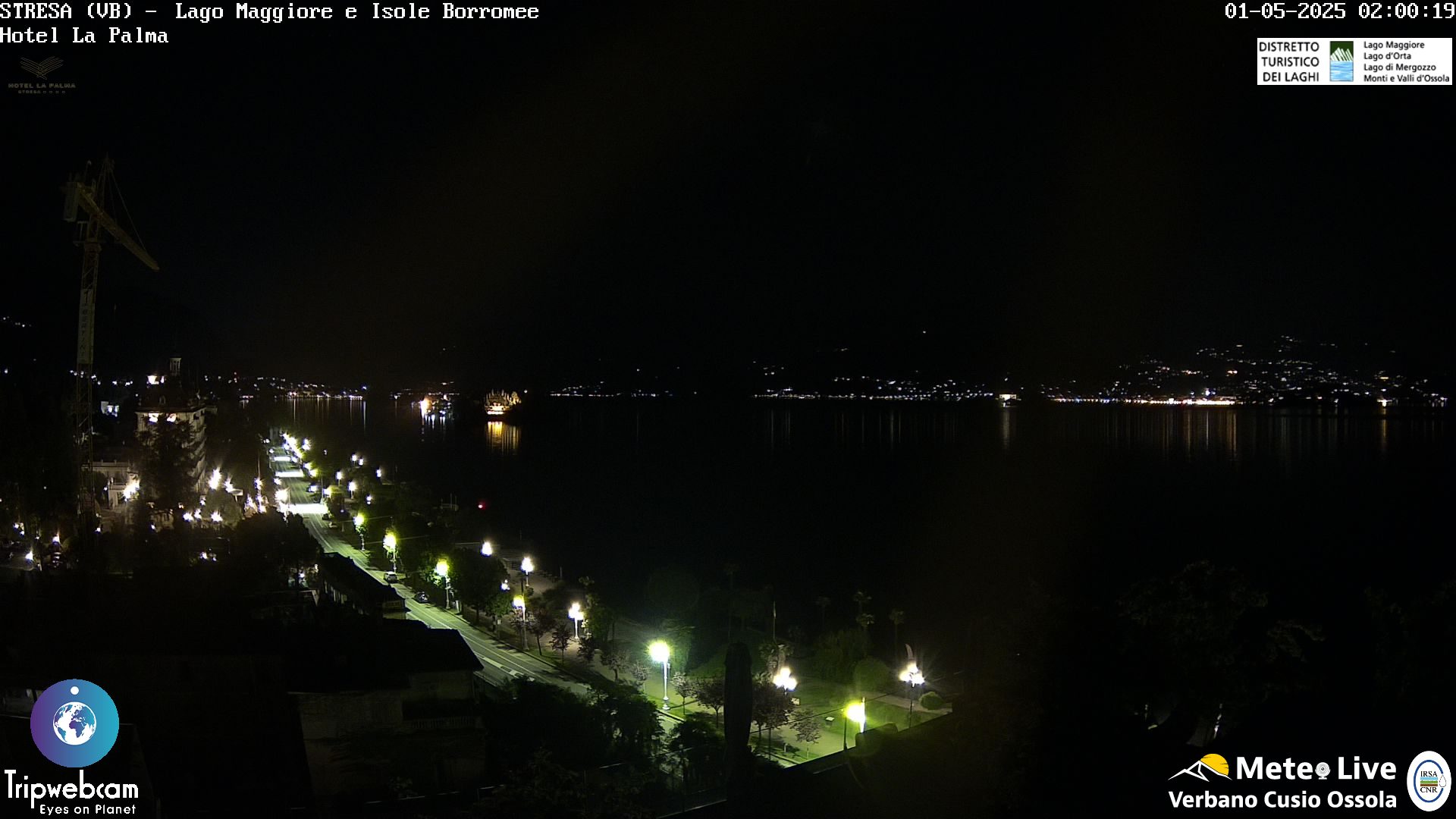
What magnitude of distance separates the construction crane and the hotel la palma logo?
16.2 m

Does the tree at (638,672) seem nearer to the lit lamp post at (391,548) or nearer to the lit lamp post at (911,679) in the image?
the lit lamp post at (911,679)

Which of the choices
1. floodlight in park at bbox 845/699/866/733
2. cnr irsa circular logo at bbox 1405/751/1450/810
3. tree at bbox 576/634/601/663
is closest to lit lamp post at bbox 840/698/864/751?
floodlight in park at bbox 845/699/866/733

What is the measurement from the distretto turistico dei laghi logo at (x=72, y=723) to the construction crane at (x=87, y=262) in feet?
42.8

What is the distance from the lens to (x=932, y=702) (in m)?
7.86

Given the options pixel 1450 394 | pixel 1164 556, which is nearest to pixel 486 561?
pixel 1164 556

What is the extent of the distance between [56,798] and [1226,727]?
5.27 m

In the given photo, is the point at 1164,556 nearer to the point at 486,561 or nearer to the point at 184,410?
the point at 486,561

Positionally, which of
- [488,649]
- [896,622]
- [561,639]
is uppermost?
[561,639]

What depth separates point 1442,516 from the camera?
26688mm

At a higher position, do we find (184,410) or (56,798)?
(184,410)

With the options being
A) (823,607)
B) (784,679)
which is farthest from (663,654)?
(823,607)

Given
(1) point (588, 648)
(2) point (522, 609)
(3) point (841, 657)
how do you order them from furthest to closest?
(2) point (522, 609) → (1) point (588, 648) → (3) point (841, 657)

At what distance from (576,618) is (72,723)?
7.02 m

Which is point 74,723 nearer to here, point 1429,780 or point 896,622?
point 1429,780
